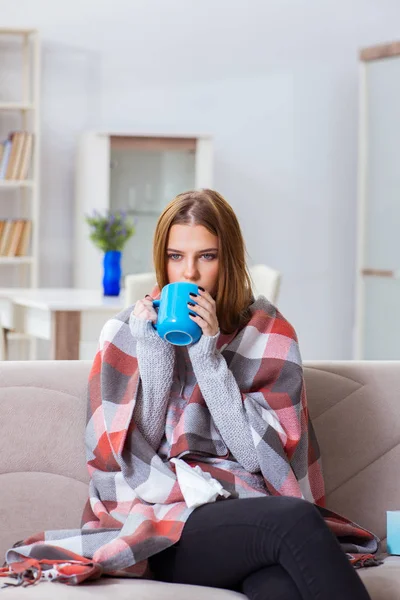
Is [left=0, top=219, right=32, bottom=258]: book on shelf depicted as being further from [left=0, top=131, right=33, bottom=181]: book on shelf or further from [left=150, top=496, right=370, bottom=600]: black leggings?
[left=150, top=496, right=370, bottom=600]: black leggings

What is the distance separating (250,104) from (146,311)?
4.49 meters

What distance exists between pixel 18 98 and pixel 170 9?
1.09m

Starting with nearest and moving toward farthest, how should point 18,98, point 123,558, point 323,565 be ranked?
point 323,565
point 123,558
point 18,98

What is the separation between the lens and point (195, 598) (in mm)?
1684

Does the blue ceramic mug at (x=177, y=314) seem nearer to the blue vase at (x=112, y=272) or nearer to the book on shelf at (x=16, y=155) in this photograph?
the blue vase at (x=112, y=272)

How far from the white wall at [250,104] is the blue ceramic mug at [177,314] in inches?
165

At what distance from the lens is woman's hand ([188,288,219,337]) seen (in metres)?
1.87

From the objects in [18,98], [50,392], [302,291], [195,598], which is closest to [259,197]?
[302,291]

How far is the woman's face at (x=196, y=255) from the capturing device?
201 centimetres

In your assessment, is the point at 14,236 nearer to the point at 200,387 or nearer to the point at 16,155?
the point at 16,155

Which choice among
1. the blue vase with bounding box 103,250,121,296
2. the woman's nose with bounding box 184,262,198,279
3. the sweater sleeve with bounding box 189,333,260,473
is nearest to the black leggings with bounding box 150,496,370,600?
the sweater sleeve with bounding box 189,333,260,473

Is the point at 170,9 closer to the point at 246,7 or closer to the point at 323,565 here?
the point at 246,7

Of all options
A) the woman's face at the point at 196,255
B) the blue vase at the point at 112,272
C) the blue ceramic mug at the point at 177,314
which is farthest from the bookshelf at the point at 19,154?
the blue ceramic mug at the point at 177,314

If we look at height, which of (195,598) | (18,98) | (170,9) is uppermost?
(170,9)
